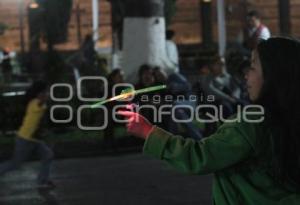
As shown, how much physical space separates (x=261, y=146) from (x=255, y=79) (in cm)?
25

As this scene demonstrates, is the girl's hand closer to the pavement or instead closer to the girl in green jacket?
the girl in green jacket

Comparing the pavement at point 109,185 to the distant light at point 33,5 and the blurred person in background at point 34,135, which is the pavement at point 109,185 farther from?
the distant light at point 33,5

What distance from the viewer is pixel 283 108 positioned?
2.61 metres

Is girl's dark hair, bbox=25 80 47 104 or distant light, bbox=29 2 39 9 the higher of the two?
distant light, bbox=29 2 39 9

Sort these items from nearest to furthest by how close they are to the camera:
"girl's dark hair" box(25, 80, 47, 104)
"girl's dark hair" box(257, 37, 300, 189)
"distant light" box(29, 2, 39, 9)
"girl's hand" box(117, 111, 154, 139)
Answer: "girl's dark hair" box(257, 37, 300, 189) < "girl's hand" box(117, 111, 154, 139) < "girl's dark hair" box(25, 80, 47, 104) < "distant light" box(29, 2, 39, 9)

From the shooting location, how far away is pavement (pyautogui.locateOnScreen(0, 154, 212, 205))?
26.7 ft

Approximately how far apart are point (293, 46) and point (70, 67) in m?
13.0

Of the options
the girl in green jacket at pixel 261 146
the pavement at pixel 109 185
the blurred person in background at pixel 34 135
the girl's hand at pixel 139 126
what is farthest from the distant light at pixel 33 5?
the girl in green jacket at pixel 261 146

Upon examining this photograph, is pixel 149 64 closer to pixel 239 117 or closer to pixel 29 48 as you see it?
pixel 29 48

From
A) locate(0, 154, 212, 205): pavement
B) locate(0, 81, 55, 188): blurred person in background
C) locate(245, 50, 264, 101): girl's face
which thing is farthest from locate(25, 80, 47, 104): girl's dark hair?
locate(245, 50, 264, 101): girl's face

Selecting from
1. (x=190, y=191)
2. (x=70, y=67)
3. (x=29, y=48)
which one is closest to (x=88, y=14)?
(x=29, y=48)

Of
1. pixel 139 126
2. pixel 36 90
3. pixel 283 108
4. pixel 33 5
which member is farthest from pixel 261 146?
pixel 33 5

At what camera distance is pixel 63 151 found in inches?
483

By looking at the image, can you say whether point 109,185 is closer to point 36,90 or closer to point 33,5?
point 36,90
